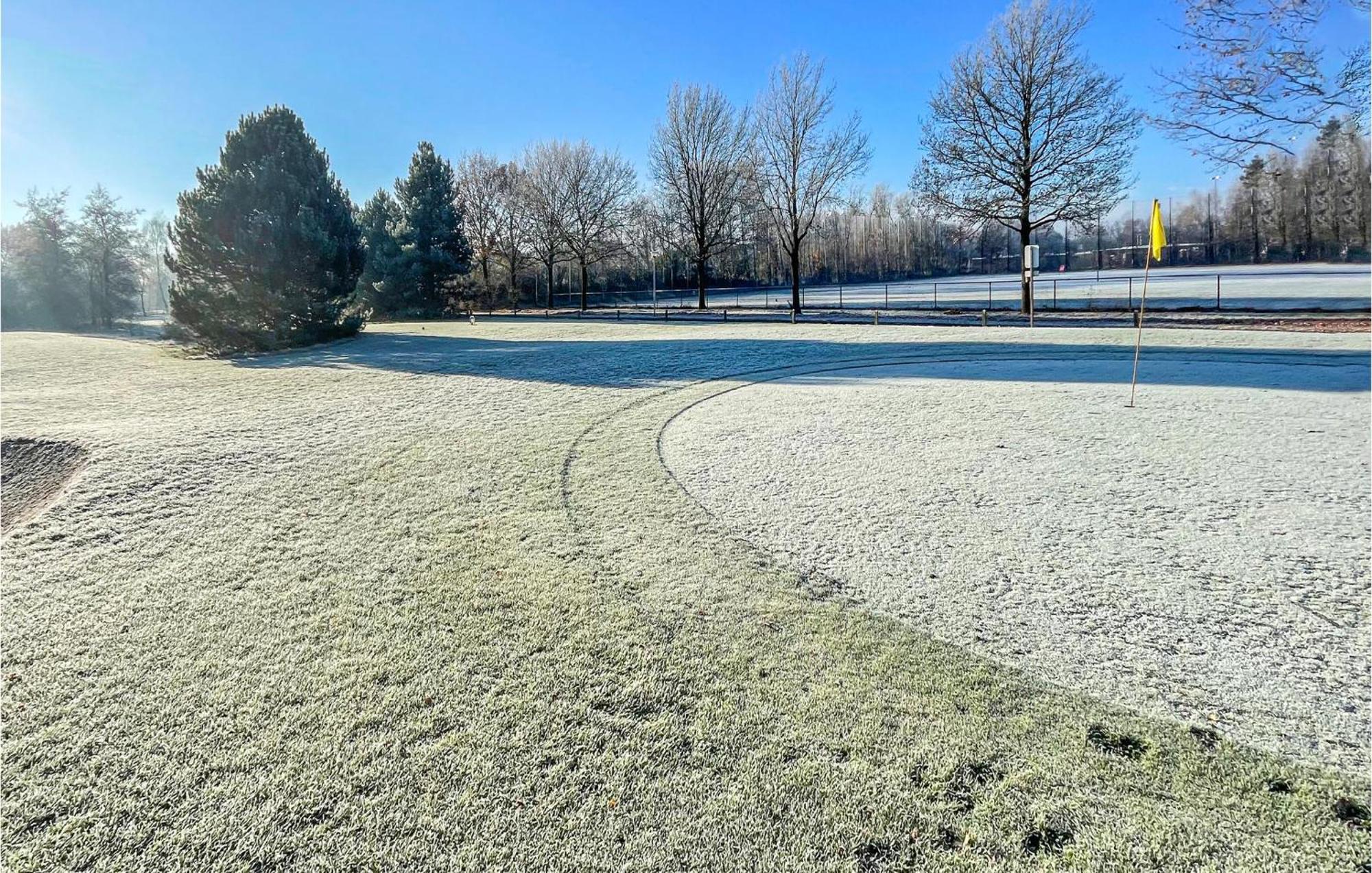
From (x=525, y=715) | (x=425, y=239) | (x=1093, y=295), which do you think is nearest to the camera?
(x=525, y=715)

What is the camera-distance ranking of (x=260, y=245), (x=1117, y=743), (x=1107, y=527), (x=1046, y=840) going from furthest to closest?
(x=260, y=245) → (x=1107, y=527) → (x=1117, y=743) → (x=1046, y=840)

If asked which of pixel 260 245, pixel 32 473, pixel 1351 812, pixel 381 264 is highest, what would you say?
pixel 381 264

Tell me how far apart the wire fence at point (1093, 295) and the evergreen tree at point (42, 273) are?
25866 millimetres

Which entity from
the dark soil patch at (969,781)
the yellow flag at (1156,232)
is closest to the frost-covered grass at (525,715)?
the dark soil patch at (969,781)

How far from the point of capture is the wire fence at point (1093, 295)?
25.7 m

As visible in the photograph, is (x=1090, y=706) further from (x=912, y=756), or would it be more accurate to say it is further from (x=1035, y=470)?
(x=1035, y=470)

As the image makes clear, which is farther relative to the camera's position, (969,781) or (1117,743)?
(1117,743)

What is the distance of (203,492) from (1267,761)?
5.96 m

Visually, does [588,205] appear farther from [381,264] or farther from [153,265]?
[153,265]

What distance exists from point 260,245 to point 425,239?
54.3ft

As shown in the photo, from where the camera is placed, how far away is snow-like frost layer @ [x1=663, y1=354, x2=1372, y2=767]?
2.71 metres

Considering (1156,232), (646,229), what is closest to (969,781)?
(1156,232)

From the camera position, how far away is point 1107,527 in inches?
166

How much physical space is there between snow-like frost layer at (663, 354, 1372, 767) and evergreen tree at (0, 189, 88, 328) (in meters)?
43.8
